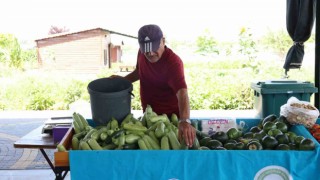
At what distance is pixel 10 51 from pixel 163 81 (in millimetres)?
8706

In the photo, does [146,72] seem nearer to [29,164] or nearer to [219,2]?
[29,164]

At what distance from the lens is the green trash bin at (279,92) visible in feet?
13.1

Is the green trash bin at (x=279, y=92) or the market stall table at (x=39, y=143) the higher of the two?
the green trash bin at (x=279, y=92)

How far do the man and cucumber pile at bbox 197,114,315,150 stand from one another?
8.1 inches

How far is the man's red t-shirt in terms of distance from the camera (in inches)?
113

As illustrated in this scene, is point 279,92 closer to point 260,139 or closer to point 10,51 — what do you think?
point 260,139

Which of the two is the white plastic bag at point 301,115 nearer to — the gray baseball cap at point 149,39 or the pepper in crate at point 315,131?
the pepper in crate at point 315,131

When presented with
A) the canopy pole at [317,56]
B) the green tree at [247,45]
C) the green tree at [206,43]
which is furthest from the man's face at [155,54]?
the green tree at [206,43]

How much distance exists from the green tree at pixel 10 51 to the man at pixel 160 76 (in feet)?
27.0

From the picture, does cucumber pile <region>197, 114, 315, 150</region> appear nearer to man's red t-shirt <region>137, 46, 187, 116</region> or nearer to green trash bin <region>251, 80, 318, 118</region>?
man's red t-shirt <region>137, 46, 187, 116</region>

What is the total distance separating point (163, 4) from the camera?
10.4 m

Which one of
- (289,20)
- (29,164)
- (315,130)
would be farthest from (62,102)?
(315,130)

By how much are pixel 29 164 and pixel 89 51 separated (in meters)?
6.43

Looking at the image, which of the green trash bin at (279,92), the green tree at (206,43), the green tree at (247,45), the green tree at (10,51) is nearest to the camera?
the green trash bin at (279,92)
